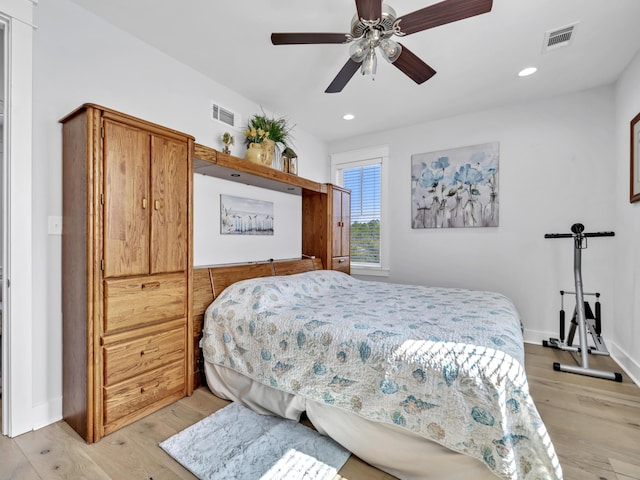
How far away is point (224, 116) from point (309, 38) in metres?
1.51

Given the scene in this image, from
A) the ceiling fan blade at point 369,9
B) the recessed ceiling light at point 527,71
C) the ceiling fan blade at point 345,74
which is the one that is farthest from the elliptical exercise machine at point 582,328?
the ceiling fan blade at point 369,9

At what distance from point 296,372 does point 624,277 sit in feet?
10.2

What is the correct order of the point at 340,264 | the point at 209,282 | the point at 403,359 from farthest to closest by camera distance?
the point at 340,264, the point at 209,282, the point at 403,359

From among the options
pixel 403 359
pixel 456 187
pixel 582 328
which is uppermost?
pixel 456 187

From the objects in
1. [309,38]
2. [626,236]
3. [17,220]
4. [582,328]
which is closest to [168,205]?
[17,220]

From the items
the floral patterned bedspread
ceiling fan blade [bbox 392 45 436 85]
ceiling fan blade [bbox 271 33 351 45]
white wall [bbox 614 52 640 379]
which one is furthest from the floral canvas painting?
ceiling fan blade [bbox 271 33 351 45]

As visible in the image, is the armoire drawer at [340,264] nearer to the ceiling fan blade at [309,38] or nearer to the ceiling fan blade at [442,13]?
the ceiling fan blade at [309,38]

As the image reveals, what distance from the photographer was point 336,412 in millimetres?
1648

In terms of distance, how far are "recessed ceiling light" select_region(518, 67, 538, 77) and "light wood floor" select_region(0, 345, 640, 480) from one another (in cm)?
273

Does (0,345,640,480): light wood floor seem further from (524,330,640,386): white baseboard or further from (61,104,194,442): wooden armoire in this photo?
(524,330,640,386): white baseboard

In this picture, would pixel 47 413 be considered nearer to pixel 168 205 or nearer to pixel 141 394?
pixel 141 394

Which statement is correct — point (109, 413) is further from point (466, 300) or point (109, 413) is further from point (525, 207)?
point (525, 207)

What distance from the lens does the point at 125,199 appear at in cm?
187

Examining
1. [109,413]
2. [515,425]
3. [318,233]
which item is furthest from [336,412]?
[318,233]
